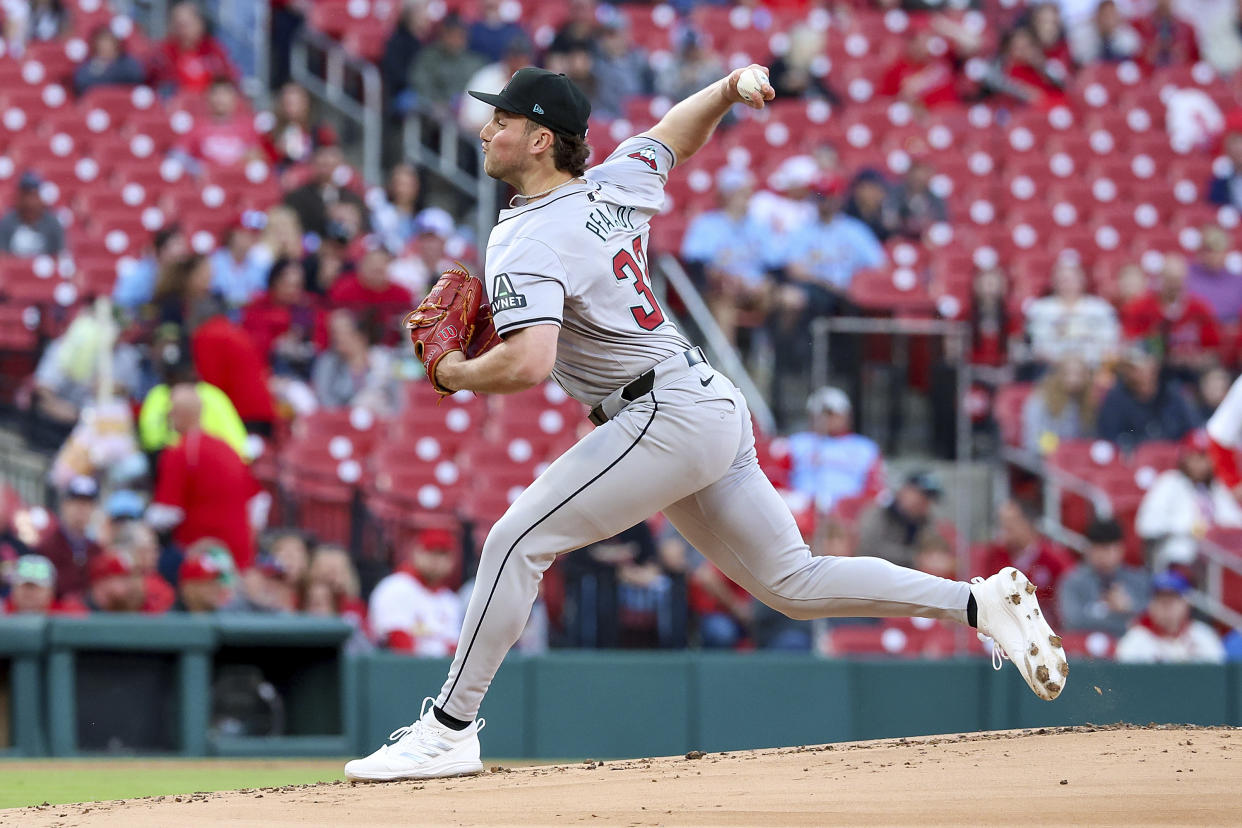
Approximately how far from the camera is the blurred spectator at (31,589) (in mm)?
7664

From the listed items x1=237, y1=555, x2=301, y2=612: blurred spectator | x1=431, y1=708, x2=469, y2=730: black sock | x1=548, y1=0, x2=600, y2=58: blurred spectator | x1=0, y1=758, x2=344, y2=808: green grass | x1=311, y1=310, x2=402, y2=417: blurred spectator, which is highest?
x1=548, y1=0, x2=600, y2=58: blurred spectator

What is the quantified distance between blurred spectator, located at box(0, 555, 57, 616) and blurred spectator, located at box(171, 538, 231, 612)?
0.59 metres

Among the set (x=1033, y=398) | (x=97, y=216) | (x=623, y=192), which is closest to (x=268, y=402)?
(x=97, y=216)

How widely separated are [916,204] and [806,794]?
852 centimetres

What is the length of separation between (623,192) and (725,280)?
6.06 metres

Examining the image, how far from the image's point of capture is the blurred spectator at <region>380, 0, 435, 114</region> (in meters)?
12.9

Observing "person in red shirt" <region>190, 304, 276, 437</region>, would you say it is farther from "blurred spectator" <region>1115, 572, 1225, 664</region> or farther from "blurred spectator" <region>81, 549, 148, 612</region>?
"blurred spectator" <region>1115, 572, 1225, 664</region>

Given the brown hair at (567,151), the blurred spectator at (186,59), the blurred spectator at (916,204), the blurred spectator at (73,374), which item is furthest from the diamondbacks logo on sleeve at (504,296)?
the blurred spectator at (186,59)

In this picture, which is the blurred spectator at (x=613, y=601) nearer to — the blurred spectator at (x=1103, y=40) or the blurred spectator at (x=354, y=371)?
the blurred spectator at (x=354, y=371)

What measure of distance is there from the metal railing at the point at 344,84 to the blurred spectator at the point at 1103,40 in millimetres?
5896

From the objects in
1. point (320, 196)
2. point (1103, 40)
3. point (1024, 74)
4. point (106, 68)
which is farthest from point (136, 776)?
point (1103, 40)

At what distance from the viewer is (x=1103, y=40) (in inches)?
574

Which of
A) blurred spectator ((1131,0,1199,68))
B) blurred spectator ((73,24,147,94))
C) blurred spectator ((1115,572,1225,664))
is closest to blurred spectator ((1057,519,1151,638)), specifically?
blurred spectator ((1115,572,1225,664))

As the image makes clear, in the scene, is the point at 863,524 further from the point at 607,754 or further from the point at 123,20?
the point at 123,20
